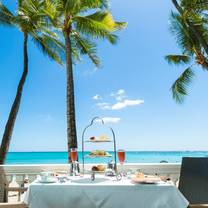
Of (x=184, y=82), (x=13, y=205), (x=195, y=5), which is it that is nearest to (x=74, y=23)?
(x=195, y=5)

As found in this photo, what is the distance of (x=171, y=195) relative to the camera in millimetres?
2549

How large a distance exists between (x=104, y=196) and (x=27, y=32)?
416 inches

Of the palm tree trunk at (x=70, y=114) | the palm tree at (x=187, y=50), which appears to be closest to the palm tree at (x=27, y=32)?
the palm tree trunk at (x=70, y=114)

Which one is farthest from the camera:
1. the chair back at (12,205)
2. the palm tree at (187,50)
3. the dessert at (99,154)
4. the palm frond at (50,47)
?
the palm frond at (50,47)

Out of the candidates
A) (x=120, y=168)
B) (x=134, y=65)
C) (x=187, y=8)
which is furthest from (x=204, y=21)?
(x=134, y=65)

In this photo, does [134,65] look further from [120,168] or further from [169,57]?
[120,168]

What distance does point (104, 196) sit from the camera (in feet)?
8.43

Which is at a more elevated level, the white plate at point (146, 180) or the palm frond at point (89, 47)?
the palm frond at point (89, 47)

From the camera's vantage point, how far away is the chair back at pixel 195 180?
3.29 metres

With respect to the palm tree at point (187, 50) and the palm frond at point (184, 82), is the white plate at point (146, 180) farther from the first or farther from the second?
the palm frond at point (184, 82)

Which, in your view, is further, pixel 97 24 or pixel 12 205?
pixel 97 24

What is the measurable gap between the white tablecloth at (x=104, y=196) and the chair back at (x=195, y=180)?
82cm

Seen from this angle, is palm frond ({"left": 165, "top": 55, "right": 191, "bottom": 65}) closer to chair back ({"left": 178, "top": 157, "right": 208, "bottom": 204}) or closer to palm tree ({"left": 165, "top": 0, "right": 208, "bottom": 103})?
palm tree ({"left": 165, "top": 0, "right": 208, "bottom": 103})

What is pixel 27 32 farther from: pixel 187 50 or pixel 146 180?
pixel 146 180
